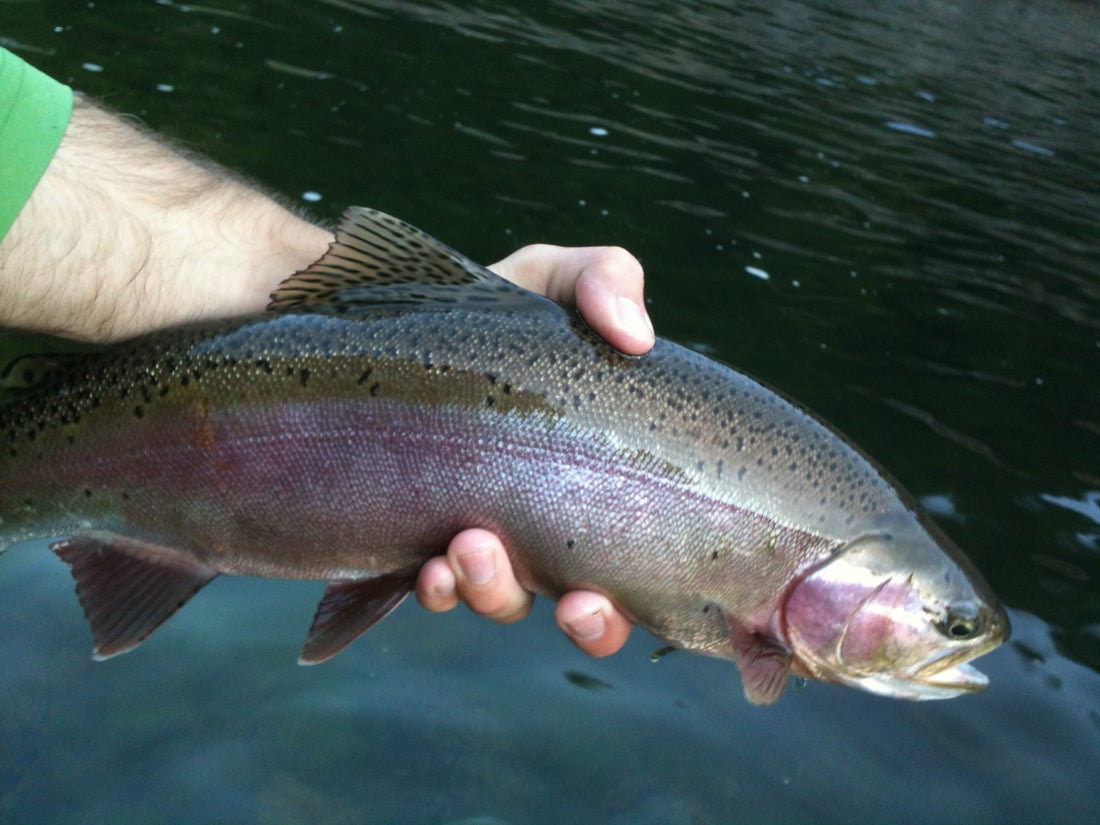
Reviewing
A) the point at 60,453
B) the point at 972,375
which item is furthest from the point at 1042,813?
the point at 972,375

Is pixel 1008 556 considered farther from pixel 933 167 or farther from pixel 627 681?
pixel 933 167

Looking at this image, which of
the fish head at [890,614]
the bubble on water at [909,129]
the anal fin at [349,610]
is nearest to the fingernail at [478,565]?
the anal fin at [349,610]

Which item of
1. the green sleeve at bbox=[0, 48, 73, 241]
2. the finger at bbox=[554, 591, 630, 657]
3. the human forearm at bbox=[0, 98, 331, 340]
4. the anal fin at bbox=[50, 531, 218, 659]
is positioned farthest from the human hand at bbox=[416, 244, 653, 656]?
the green sleeve at bbox=[0, 48, 73, 241]

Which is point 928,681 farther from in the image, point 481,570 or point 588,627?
point 481,570

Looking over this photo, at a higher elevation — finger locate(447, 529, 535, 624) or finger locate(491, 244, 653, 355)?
finger locate(491, 244, 653, 355)

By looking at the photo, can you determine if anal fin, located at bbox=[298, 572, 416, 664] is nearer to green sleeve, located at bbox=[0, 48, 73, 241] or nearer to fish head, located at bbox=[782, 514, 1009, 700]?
fish head, located at bbox=[782, 514, 1009, 700]

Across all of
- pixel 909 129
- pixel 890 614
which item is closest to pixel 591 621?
pixel 890 614
